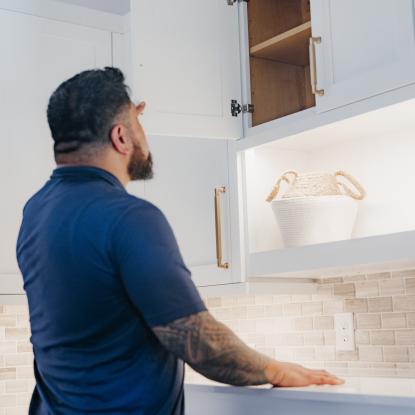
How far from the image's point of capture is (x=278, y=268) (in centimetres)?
224

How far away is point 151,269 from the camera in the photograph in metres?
1.34

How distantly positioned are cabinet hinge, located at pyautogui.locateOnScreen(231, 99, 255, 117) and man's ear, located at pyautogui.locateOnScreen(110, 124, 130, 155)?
871 millimetres

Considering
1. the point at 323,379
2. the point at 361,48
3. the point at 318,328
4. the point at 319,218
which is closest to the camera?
the point at 323,379

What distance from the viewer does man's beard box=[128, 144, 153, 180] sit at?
5.32 feet

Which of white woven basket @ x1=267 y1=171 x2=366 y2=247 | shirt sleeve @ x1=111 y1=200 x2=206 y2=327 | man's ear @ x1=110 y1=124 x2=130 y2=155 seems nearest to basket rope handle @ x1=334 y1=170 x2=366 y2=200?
white woven basket @ x1=267 y1=171 x2=366 y2=247

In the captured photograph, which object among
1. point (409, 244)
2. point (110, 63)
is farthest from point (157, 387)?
point (110, 63)

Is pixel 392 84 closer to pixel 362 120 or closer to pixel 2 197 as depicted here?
pixel 362 120

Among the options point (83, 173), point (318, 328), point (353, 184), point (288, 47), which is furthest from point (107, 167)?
point (318, 328)

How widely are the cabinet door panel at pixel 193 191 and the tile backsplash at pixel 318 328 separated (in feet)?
1.12

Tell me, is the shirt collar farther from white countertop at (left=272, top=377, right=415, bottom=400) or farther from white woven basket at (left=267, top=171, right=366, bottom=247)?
white woven basket at (left=267, top=171, right=366, bottom=247)

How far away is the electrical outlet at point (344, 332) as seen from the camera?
7.93 feet

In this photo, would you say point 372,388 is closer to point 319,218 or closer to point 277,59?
point 319,218

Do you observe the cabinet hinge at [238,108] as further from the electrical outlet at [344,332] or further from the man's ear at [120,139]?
the man's ear at [120,139]

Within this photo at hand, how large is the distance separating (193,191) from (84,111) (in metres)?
1.05
